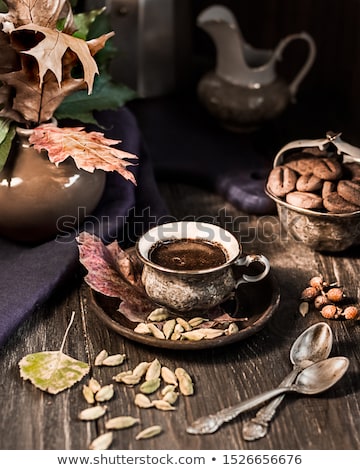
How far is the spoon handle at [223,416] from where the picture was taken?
87 cm

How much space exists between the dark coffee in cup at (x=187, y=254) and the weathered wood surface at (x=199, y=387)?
0.36 ft

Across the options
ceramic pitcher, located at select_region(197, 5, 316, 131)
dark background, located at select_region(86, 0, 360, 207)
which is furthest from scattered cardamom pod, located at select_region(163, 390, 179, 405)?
ceramic pitcher, located at select_region(197, 5, 316, 131)

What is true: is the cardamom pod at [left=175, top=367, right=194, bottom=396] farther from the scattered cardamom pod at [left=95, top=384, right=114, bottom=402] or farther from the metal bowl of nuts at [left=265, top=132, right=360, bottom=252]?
the metal bowl of nuts at [left=265, top=132, right=360, bottom=252]

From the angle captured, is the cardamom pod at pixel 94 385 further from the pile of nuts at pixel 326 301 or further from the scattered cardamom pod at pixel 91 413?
the pile of nuts at pixel 326 301

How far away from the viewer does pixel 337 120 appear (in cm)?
170

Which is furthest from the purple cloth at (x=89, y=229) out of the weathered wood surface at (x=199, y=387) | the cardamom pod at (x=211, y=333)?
the cardamom pod at (x=211, y=333)

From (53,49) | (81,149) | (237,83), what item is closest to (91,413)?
(81,149)

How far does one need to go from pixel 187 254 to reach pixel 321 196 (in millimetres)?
264

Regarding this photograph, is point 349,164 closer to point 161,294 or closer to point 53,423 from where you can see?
point 161,294

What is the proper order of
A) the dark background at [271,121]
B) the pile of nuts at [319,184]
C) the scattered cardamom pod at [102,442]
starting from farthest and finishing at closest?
the dark background at [271,121] → the pile of nuts at [319,184] → the scattered cardamom pod at [102,442]

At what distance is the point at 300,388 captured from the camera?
93cm

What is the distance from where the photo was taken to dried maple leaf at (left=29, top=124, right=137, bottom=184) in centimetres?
105

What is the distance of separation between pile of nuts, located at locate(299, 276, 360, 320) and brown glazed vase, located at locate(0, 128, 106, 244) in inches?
14.3

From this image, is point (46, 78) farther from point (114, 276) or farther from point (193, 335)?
point (193, 335)
